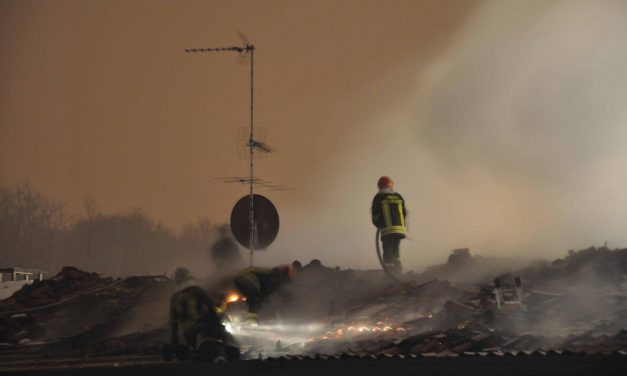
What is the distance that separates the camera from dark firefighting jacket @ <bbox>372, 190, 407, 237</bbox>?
19.9 m

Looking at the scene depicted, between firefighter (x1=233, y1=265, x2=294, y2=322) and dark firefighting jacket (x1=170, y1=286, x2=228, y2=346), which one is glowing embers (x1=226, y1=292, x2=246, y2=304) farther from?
dark firefighting jacket (x1=170, y1=286, x2=228, y2=346)

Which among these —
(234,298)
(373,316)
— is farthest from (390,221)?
(234,298)

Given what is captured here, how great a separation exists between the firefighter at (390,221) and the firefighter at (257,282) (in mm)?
3649

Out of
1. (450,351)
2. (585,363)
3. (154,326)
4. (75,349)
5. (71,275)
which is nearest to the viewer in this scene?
(585,363)

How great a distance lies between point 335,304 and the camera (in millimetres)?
21016

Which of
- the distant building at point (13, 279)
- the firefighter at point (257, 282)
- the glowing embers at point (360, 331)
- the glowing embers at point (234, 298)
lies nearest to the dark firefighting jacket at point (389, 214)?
the glowing embers at point (360, 331)

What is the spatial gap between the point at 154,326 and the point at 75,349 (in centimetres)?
280

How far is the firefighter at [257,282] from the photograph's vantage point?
16.8m

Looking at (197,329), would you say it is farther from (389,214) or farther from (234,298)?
(389,214)

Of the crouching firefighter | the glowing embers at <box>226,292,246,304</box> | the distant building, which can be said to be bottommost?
the crouching firefighter

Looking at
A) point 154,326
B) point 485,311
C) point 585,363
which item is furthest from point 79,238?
point 585,363

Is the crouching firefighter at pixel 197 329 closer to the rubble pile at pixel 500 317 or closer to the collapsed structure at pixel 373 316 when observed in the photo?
the collapsed structure at pixel 373 316

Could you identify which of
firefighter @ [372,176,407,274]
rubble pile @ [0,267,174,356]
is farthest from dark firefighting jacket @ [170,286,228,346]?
rubble pile @ [0,267,174,356]

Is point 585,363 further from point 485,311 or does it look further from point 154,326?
point 154,326
